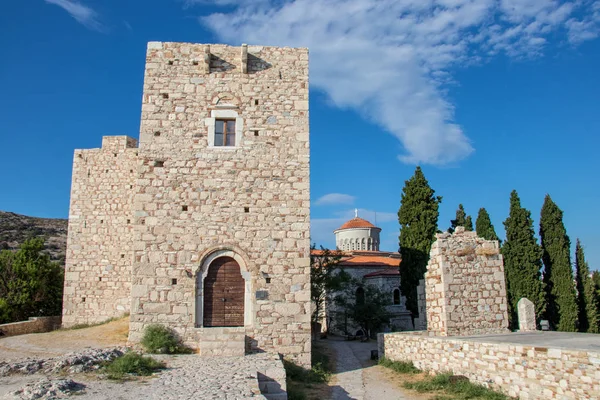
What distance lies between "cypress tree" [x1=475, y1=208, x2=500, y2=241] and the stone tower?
19.0m

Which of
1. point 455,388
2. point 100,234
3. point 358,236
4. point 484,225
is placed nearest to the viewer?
point 455,388

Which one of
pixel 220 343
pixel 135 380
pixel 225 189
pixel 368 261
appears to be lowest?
pixel 135 380

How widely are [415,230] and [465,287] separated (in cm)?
954

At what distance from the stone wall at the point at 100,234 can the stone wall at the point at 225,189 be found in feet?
19.6

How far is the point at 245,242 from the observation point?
11.5 meters

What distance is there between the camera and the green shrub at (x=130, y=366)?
27.4 ft

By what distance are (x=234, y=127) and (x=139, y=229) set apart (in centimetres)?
353

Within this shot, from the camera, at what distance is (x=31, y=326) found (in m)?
16.4

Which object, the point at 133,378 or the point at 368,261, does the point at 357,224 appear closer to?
the point at 368,261

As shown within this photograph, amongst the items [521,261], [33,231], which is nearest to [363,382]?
[521,261]

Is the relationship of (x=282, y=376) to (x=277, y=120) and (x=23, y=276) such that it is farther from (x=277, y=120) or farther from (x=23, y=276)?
(x=23, y=276)

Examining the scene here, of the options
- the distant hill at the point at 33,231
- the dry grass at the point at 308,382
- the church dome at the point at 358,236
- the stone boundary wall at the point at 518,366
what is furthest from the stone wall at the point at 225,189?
the church dome at the point at 358,236

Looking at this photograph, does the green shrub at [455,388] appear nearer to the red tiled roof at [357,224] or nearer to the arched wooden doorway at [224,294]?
→ the arched wooden doorway at [224,294]

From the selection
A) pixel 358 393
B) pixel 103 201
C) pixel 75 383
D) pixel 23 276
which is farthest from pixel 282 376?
pixel 23 276
